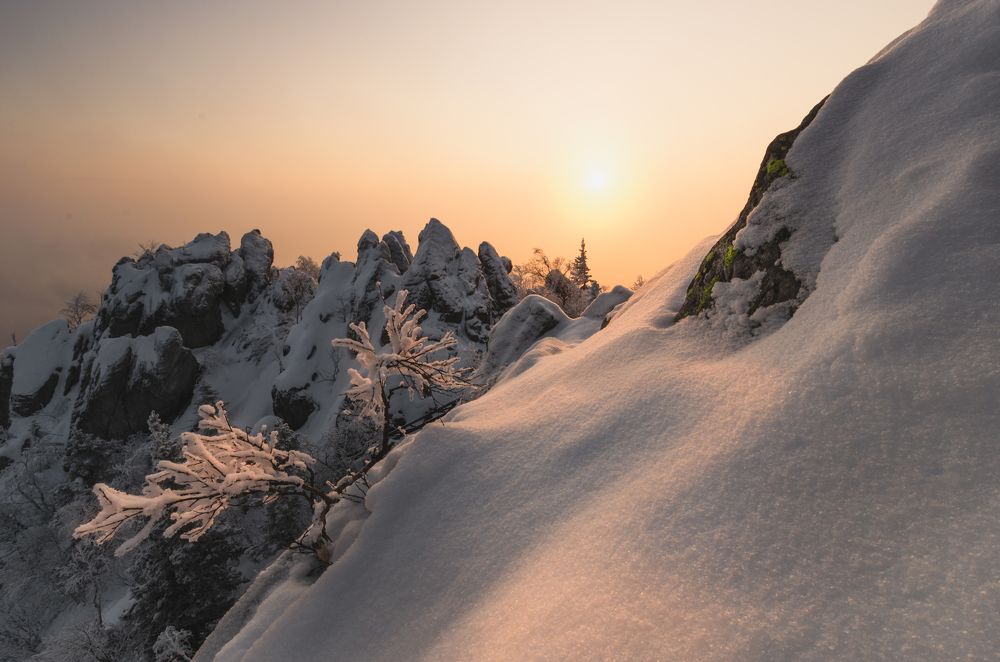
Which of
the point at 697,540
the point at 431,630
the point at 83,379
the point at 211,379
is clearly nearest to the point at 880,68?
the point at 697,540

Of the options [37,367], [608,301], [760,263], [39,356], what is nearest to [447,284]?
[608,301]

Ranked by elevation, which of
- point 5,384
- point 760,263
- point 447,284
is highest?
point 5,384

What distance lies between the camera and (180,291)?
41.3m

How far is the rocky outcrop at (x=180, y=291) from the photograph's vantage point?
→ 135 ft

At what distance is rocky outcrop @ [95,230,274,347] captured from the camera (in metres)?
41.2

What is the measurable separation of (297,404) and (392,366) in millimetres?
30483

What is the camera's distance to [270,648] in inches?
148

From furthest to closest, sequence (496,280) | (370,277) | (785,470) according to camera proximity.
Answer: (496,280) < (370,277) < (785,470)

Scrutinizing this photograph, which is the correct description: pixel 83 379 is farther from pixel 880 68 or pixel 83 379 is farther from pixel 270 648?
pixel 880 68

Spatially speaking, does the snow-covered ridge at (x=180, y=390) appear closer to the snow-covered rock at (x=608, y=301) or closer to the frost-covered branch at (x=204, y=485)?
the snow-covered rock at (x=608, y=301)

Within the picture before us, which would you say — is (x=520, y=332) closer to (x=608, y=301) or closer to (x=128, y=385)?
(x=608, y=301)

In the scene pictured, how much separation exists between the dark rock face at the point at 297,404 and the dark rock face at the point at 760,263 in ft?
103

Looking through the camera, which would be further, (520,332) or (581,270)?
(581,270)

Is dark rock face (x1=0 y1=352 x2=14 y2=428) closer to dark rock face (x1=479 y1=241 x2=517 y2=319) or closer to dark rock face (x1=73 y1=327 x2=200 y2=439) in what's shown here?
dark rock face (x1=73 y1=327 x2=200 y2=439)
